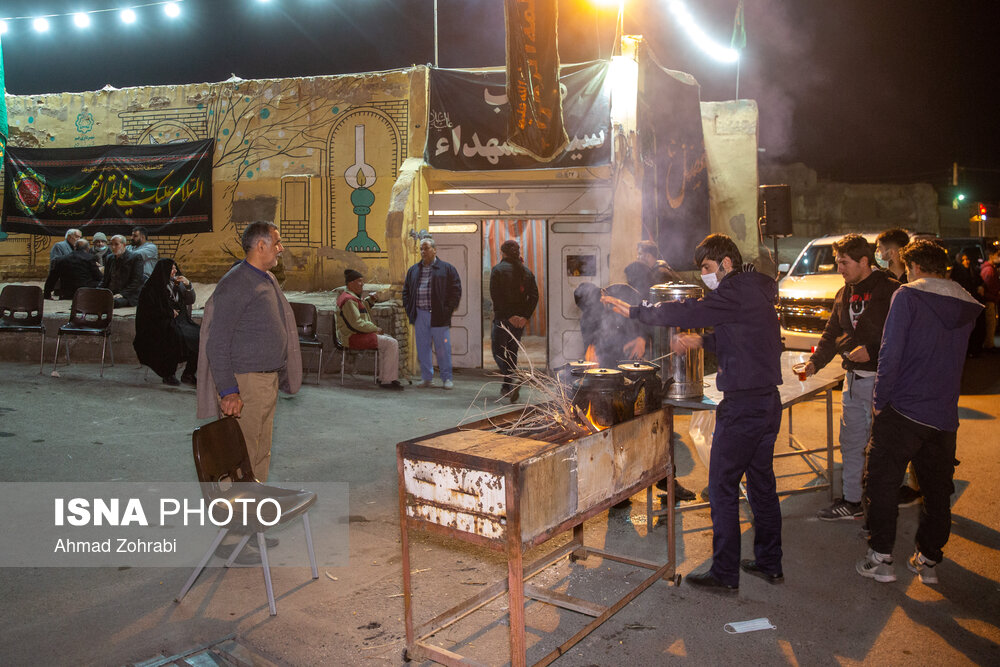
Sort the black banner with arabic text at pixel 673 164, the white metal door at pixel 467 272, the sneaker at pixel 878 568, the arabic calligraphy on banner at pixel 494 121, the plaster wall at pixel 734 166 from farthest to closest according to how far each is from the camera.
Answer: the plaster wall at pixel 734 166 → the white metal door at pixel 467 272 → the black banner with arabic text at pixel 673 164 → the arabic calligraphy on banner at pixel 494 121 → the sneaker at pixel 878 568

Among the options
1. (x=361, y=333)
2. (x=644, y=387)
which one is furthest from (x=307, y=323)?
(x=644, y=387)

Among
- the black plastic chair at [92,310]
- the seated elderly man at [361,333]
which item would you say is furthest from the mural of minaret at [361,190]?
the black plastic chair at [92,310]

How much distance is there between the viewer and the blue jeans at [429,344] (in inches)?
398

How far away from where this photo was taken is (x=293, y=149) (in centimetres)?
1215

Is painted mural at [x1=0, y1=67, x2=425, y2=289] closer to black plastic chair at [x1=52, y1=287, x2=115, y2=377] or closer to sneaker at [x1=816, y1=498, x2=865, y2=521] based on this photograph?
black plastic chair at [x1=52, y1=287, x2=115, y2=377]

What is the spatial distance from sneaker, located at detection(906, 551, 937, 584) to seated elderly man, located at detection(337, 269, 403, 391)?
688 cm

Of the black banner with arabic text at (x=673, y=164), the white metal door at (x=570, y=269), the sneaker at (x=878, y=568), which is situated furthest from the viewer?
the white metal door at (x=570, y=269)

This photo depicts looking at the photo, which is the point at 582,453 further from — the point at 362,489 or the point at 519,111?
the point at 519,111

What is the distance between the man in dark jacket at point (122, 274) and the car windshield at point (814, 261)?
1041cm

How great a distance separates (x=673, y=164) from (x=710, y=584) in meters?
9.93

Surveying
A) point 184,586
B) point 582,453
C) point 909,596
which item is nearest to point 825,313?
point 909,596

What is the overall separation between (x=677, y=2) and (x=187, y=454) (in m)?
9.64

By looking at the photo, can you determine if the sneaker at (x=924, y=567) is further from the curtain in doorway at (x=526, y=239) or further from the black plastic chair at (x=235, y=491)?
the curtain in doorway at (x=526, y=239)

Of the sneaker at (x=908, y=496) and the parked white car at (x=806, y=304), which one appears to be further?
the parked white car at (x=806, y=304)
